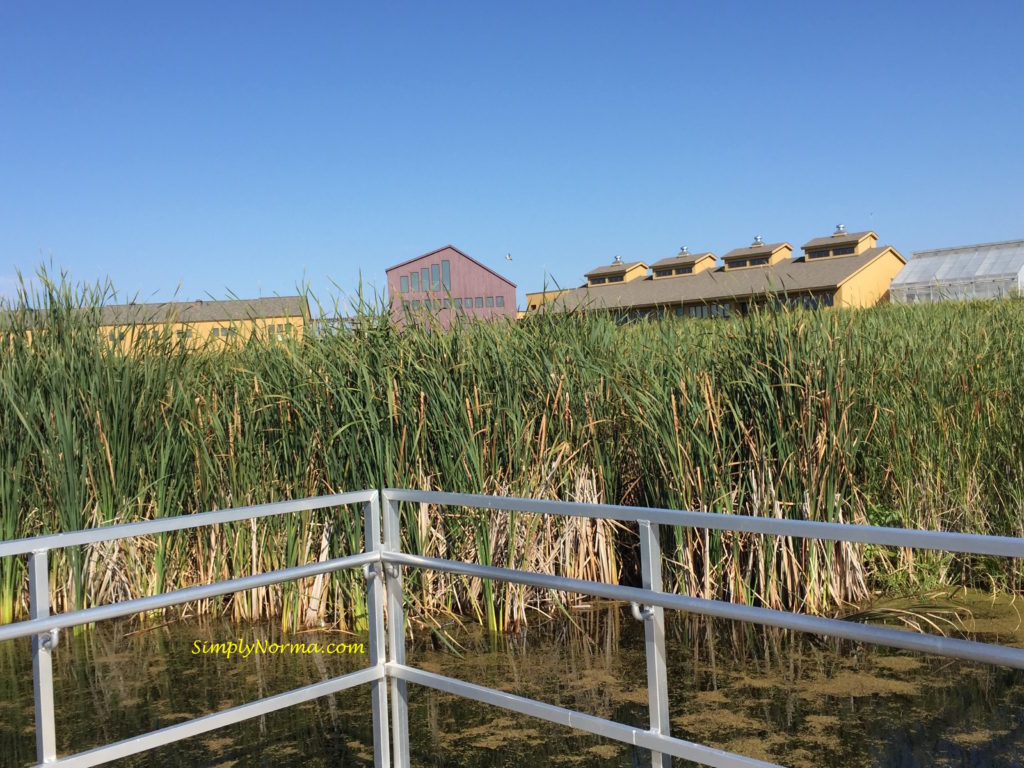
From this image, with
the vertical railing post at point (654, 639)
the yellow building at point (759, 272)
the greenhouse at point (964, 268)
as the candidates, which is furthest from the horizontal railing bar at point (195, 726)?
the greenhouse at point (964, 268)

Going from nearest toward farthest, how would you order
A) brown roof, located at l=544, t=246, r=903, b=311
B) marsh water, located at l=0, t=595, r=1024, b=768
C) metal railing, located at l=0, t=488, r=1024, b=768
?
metal railing, located at l=0, t=488, r=1024, b=768
marsh water, located at l=0, t=595, r=1024, b=768
brown roof, located at l=544, t=246, r=903, b=311

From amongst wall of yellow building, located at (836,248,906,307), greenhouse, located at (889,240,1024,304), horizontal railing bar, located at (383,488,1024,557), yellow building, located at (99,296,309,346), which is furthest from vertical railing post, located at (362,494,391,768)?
greenhouse, located at (889,240,1024,304)

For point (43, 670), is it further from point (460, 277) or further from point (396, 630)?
point (460, 277)

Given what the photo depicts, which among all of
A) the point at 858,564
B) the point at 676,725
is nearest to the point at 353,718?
the point at 676,725

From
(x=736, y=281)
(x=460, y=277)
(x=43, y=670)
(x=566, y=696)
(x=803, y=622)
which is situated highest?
(x=460, y=277)

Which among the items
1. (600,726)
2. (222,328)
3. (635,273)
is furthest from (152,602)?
(635,273)

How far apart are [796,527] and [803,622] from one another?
162mm

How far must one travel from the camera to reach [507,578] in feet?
7.35

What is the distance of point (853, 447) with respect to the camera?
5.07 m

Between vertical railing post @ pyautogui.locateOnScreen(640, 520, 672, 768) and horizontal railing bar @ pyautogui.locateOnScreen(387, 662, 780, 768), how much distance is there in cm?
4

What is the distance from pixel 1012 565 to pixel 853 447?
115cm

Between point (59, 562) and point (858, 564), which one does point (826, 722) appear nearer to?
point (858, 564)

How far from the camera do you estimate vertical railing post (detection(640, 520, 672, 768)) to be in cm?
190

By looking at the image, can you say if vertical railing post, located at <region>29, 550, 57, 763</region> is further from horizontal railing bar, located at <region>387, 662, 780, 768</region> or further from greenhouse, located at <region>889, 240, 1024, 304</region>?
greenhouse, located at <region>889, 240, 1024, 304</region>
